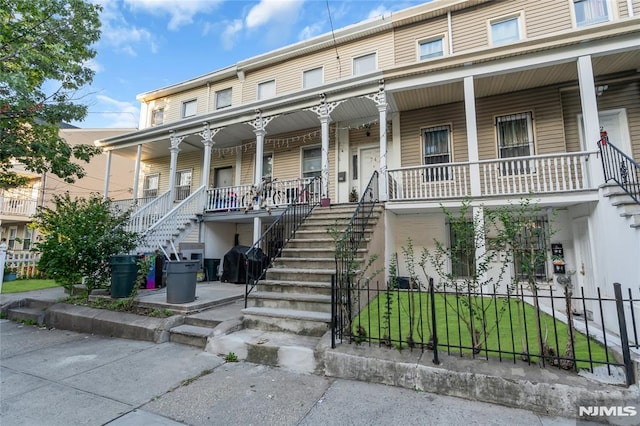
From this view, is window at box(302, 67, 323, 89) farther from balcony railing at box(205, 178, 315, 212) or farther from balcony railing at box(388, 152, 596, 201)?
balcony railing at box(388, 152, 596, 201)

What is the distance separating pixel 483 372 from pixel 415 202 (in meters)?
4.89

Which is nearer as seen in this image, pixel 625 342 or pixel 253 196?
pixel 625 342

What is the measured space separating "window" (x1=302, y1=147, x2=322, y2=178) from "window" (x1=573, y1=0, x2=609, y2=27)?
8.42 metres

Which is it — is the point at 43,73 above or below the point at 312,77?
below

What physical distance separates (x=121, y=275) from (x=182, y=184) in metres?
8.28

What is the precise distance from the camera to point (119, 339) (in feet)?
16.6

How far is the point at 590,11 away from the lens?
27.5 feet

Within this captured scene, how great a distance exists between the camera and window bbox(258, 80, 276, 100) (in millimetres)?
12346

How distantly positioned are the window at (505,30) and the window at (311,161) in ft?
21.5

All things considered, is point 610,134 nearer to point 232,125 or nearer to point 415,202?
point 415,202

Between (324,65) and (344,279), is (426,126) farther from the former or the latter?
(344,279)

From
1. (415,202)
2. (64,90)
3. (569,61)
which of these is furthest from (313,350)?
(64,90)

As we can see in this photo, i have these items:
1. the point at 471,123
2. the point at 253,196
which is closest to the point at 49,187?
the point at 253,196

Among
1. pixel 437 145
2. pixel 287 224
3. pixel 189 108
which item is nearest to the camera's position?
pixel 287 224
